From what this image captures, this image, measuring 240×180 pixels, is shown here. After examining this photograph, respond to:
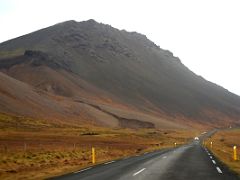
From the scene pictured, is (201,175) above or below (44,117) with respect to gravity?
below

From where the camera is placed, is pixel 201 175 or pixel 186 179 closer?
pixel 186 179

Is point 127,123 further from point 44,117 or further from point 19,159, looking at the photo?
point 19,159

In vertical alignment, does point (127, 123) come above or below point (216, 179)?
above

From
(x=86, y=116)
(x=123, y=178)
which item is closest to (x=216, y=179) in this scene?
(x=123, y=178)

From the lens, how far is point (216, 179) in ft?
59.1

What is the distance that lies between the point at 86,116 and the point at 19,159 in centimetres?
13059

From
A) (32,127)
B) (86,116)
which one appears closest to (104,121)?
(86,116)

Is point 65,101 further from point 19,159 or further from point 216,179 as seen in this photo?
point 216,179

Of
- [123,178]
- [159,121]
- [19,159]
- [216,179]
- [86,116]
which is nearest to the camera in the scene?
[216,179]

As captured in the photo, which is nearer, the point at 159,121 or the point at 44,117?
the point at 44,117

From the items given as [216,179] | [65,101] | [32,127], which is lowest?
[216,179]

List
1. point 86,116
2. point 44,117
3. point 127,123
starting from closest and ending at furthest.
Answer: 1. point 44,117
2. point 86,116
3. point 127,123

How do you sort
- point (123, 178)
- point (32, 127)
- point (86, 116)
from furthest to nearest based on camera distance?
point (86, 116) < point (32, 127) < point (123, 178)

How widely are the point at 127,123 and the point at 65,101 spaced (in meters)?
26.2
